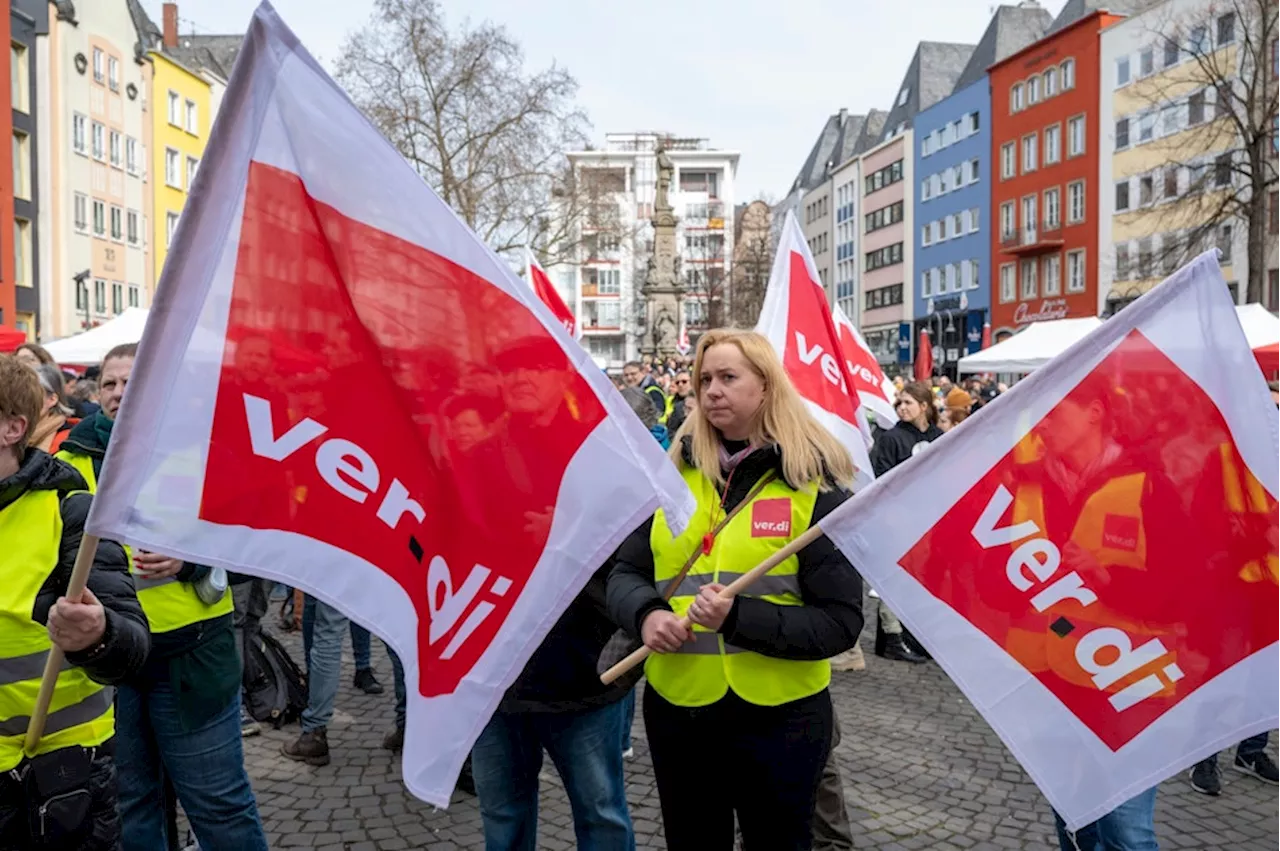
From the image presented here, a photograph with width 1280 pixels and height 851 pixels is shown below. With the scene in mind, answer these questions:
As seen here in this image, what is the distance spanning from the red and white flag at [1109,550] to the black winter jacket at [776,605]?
0.19 metres

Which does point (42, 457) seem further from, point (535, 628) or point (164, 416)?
point (535, 628)

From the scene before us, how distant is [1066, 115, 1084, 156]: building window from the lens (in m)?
47.1

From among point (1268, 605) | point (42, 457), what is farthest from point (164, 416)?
point (1268, 605)

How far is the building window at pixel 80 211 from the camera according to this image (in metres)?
36.8

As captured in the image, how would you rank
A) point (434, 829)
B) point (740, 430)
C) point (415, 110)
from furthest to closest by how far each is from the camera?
point (415, 110) → point (434, 829) → point (740, 430)

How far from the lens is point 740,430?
122 inches

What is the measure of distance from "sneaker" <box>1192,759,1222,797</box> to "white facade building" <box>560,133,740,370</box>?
3016 inches

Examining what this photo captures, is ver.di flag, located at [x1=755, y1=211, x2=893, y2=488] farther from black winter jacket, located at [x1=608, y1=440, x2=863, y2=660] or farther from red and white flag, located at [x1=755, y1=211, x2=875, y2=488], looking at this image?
black winter jacket, located at [x1=608, y1=440, x2=863, y2=660]

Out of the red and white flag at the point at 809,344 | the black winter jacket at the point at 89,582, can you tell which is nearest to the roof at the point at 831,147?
the red and white flag at the point at 809,344

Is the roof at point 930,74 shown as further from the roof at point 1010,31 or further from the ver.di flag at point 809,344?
the ver.di flag at point 809,344

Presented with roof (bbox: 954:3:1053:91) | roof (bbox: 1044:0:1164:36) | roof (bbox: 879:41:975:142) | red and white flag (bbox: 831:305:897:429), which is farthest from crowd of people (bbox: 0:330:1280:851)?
roof (bbox: 879:41:975:142)

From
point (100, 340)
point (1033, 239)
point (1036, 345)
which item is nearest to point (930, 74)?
point (1033, 239)

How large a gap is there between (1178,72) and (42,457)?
151 feet

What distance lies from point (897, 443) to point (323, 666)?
4.34 m
